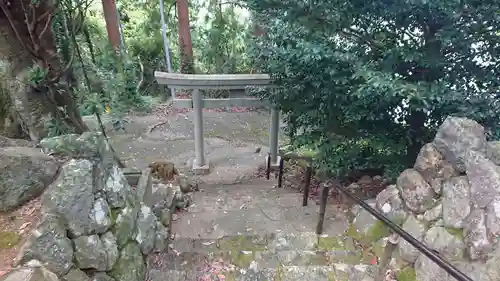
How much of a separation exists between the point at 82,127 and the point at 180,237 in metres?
1.64

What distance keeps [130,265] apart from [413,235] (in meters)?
2.02

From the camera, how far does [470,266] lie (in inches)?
82.7

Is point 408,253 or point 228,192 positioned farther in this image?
point 228,192

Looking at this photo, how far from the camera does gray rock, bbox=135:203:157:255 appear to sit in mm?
2730

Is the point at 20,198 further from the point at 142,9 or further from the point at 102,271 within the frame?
the point at 142,9

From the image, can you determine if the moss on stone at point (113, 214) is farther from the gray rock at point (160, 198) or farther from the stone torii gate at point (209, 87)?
the stone torii gate at point (209, 87)

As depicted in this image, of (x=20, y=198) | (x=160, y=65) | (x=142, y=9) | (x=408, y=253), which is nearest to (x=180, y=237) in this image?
(x=20, y=198)

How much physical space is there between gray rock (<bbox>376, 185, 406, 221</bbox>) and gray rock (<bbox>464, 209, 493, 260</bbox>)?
1.78ft

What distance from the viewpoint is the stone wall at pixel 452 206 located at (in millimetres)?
2039

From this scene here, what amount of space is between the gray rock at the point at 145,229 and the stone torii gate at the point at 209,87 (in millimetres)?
2373

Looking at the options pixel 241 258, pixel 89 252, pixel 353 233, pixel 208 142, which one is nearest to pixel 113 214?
pixel 89 252

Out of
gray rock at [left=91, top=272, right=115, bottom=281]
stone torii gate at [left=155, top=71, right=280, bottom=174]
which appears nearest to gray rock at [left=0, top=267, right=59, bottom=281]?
gray rock at [left=91, top=272, right=115, bottom=281]

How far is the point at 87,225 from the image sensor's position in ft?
7.11

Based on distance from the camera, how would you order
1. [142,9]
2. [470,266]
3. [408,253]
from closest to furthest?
[470,266] → [408,253] → [142,9]
